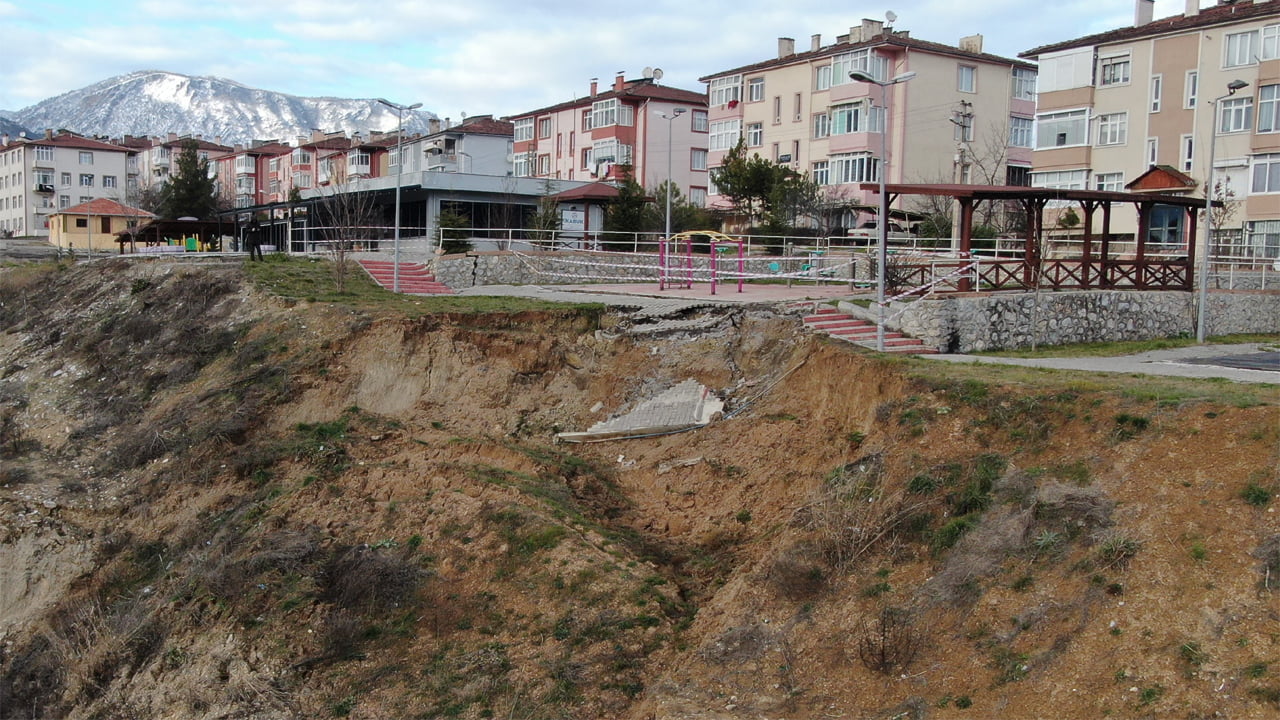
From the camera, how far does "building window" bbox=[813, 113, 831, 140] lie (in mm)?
52250

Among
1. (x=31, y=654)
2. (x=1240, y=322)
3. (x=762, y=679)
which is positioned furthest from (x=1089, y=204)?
(x=31, y=654)

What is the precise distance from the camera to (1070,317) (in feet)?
80.6

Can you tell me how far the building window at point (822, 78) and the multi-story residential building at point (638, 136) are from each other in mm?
9911

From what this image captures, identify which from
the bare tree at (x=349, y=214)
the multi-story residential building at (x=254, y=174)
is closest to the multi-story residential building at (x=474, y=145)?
the bare tree at (x=349, y=214)

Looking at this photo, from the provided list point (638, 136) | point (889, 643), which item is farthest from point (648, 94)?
point (889, 643)

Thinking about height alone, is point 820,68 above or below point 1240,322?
above

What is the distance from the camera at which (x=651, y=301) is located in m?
25.0

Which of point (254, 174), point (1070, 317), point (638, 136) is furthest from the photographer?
point (254, 174)

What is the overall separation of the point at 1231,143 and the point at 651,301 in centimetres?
2662

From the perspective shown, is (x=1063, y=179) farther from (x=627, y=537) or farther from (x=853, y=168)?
(x=627, y=537)

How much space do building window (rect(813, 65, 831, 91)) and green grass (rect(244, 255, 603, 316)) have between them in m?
27.2

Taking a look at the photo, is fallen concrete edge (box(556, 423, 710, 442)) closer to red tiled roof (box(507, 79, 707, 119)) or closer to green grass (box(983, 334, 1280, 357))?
green grass (box(983, 334, 1280, 357))

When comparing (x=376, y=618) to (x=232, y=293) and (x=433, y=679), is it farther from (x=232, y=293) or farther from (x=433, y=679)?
(x=232, y=293)

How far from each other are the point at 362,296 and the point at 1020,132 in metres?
38.3
